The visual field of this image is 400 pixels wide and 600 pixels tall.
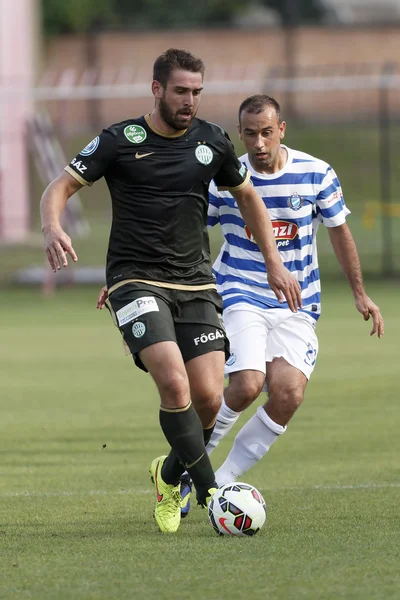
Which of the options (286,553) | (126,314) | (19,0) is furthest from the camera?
(19,0)

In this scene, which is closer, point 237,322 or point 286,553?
point 286,553

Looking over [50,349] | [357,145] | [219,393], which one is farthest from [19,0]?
[219,393]

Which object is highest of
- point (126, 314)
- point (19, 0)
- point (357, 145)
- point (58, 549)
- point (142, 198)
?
point (142, 198)

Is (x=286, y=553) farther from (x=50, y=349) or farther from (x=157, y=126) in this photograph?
(x=50, y=349)

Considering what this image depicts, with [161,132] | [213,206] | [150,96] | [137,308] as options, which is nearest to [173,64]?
[161,132]

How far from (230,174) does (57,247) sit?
1.10 metres

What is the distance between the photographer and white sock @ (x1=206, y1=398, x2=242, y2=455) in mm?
6980

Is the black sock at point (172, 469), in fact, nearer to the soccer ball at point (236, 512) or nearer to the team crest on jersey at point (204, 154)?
the soccer ball at point (236, 512)

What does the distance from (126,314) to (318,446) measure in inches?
121

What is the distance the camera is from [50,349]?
15.0m

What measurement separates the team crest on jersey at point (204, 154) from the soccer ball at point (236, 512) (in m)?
1.58

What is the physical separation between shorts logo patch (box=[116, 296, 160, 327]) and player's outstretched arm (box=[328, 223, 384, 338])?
56.0 inches

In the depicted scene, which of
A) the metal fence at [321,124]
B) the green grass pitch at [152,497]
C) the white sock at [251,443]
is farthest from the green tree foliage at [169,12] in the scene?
the white sock at [251,443]

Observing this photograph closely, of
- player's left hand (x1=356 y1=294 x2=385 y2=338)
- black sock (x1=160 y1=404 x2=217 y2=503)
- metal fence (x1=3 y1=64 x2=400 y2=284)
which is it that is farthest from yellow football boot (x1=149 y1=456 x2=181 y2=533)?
metal fence (x1=3 y1=64 x2=400 y2=284)
